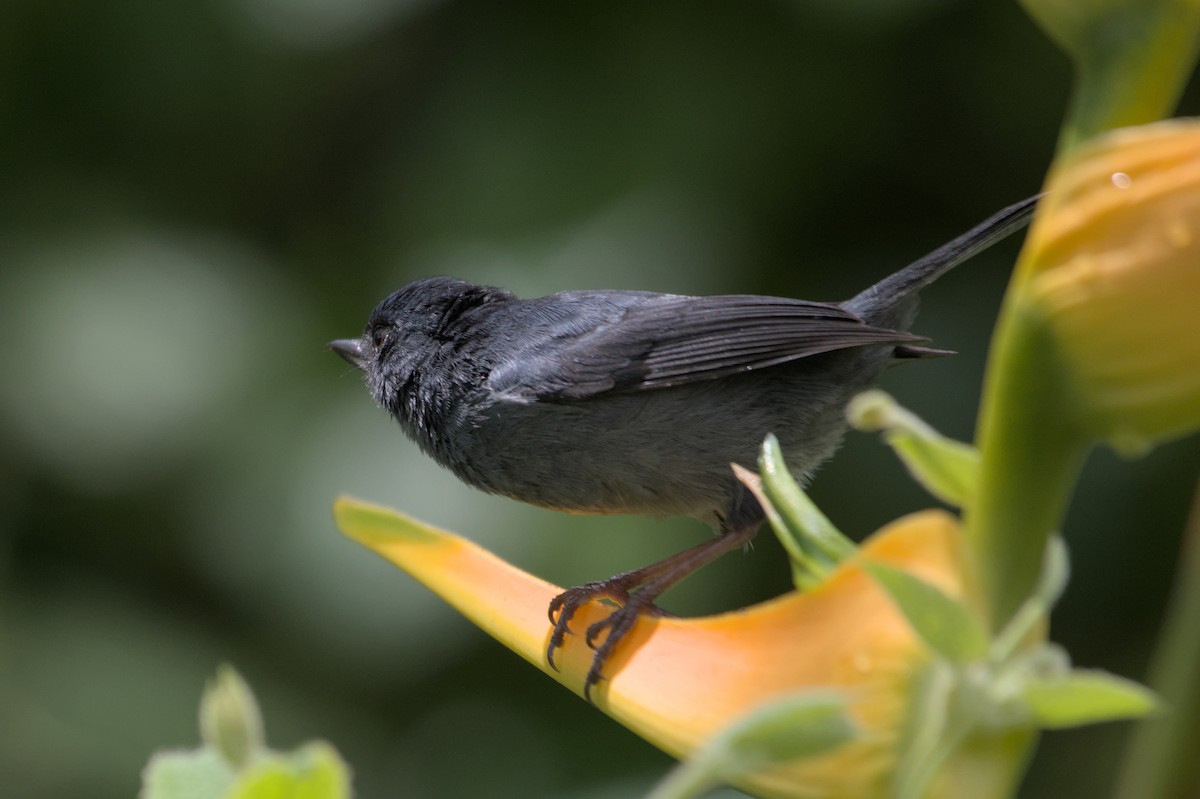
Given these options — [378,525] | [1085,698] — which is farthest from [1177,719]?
[378,525]

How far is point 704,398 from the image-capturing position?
2.86 m

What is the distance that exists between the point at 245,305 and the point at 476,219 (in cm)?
68

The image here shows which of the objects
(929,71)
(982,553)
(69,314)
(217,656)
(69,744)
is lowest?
(69,744)

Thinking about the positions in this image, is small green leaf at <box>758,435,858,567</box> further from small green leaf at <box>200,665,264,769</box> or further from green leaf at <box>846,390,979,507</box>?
small green leaf at <box>200,665,264,769</box>

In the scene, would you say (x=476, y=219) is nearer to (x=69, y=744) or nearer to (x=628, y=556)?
(x=628, y=556)

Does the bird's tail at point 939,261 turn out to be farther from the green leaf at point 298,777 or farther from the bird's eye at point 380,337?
the green leaf at point 298,777

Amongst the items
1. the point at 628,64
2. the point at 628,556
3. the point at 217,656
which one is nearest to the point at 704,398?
the point at 628,556

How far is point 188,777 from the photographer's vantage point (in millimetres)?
750

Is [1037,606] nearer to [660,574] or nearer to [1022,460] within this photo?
[1022,460]

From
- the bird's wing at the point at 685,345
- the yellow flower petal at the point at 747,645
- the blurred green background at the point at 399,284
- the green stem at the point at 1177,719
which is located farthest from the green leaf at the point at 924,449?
the blurred green background at the point at 399,284

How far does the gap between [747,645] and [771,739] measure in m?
0.35

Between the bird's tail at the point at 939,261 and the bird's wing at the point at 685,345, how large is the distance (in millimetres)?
206

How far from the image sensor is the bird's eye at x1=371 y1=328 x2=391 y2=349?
3.05 metres

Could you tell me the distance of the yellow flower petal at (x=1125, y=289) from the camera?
731 millimetres
